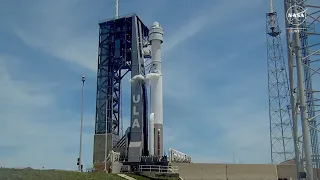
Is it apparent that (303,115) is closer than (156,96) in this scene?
Yes

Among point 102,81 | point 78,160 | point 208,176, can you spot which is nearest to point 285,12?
point 78,160

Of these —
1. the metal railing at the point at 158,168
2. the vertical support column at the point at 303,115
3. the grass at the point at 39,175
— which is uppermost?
the vertical support column at the point at 303,115

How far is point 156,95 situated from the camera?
254 feet

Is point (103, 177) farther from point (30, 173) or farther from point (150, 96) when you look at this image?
point (150, 96)

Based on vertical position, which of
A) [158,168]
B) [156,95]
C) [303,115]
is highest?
[156,95]

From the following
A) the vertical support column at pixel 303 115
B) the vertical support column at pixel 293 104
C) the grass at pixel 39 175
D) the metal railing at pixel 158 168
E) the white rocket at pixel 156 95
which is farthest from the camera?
the white rocket at pixel 156 95

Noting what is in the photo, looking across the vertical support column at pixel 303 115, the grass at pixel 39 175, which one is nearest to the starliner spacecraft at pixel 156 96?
the grass at pixel 39 175

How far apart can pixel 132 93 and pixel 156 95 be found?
201 inches

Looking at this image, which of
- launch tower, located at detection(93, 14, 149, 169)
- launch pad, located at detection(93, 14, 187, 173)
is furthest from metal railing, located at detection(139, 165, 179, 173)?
launch tower, located at detection(93, 14, 149, 169)

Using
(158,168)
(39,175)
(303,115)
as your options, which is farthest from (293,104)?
(158,168)

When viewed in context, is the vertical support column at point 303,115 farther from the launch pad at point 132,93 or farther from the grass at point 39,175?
the launch pad at point 132,93

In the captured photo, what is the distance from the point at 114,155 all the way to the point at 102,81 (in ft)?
57.1

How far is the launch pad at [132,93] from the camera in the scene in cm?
7575

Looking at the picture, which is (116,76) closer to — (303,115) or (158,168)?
(158,168)
